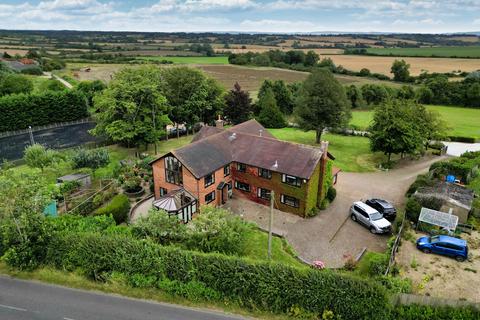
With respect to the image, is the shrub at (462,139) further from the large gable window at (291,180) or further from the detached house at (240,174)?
the large gable window at (291,180)

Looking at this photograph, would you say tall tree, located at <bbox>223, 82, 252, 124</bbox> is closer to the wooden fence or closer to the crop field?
the wooden fence

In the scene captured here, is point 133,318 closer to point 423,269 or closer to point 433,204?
point 423,269

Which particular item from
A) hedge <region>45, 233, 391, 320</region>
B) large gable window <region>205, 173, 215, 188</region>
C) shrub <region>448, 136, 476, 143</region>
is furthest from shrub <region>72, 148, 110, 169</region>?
shrub <region>448, 136, 476, 143</region>

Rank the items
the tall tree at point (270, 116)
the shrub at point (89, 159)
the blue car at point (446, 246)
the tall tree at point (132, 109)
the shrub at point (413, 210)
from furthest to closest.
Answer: the tall tree at point (270, 116) < the tall tree at point (132, 109) < the shrub at point (89, 159) < the shrub at point (413, 210) < the blue car at point (446, 246)

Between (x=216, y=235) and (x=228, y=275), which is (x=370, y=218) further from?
(x=228, y=275)

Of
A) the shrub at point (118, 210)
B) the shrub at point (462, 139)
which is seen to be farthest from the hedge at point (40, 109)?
the shrub at point (462, 139)

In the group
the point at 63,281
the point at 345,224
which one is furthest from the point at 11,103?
the point at 345,224
